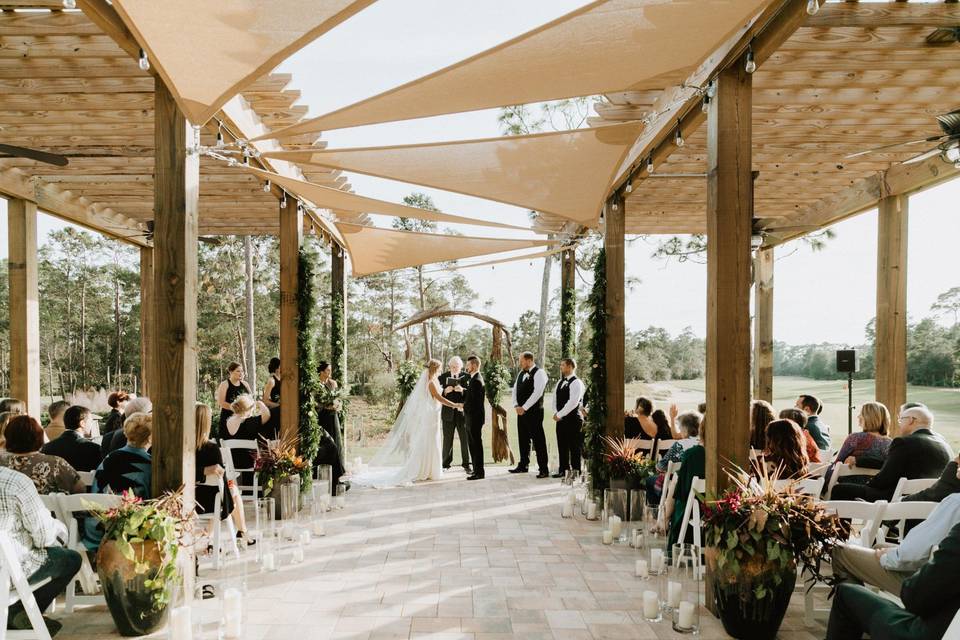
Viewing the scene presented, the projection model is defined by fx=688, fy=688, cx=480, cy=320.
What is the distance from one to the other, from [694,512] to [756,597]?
A: 853mm

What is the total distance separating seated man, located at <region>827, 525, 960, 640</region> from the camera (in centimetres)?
234

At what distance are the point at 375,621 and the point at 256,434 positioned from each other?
10.0 ft

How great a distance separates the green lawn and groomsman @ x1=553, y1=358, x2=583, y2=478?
1375 millimetres

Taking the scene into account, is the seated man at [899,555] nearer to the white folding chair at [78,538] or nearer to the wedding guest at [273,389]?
the white folding chair at [78,538]

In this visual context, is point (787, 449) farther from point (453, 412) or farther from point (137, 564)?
point (453, 412)

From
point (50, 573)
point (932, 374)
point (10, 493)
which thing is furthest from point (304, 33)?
point (932, 374)

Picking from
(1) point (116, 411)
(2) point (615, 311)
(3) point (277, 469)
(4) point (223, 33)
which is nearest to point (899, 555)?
(4) point (223, 33)

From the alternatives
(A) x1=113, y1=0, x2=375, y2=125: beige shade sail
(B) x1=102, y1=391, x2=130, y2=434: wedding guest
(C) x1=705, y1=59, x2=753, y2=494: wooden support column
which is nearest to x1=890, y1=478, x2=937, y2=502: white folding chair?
(C) x1=705, y1=59, x2=753, y2=494: wooden support column

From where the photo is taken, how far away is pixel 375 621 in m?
3.76

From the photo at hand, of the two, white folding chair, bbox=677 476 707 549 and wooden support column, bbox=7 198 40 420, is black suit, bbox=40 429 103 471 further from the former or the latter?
white folding chair, bbox=677 476 707 549

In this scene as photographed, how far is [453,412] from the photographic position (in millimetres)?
9242

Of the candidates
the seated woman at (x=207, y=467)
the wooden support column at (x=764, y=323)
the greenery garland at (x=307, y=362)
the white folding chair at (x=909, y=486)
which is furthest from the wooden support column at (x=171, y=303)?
the wooden support column at (x=764, y=323)

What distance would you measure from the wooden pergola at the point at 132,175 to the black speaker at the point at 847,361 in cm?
628

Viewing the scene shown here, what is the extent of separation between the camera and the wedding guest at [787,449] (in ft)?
13.8
